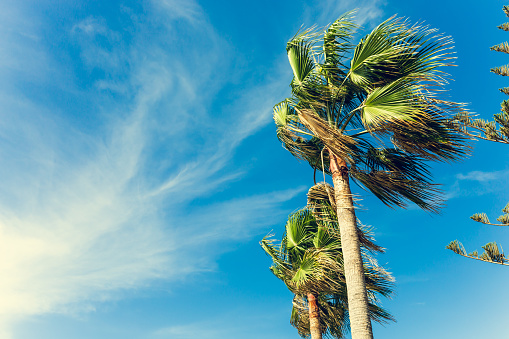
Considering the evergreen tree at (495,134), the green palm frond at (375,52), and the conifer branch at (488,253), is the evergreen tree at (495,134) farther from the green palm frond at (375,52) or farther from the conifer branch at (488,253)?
the green palm frond at (375,52)

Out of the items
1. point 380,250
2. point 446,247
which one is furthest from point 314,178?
point 446,247

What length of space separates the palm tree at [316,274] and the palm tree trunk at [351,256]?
1223 mm

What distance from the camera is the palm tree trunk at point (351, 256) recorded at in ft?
19.0

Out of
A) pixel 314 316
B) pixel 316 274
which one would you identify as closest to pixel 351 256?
pixel 316 274

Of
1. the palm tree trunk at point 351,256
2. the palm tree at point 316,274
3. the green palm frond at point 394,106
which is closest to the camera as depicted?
the palm tree trunk at point 351,256

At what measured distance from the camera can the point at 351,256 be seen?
6.32 meters

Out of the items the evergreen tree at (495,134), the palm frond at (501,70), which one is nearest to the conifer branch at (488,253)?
the evergreen tree at (495,134)

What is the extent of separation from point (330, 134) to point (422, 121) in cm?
158

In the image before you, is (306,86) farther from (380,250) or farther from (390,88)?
(380,250)

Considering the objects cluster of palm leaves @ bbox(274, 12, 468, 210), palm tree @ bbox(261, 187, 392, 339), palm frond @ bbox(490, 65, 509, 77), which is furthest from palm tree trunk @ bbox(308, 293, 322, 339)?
palm frond @ bbox(490, 65, 509, 77)

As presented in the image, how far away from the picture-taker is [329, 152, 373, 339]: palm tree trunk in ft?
19.0

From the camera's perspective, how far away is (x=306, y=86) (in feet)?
25.9

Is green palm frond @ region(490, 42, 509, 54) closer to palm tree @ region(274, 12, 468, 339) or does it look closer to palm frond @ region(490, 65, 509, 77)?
palm frond @ region(490, 65, 509, 77)

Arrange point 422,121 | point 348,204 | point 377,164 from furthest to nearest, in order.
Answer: point 377,164 → point 348,204 → point 422,121
